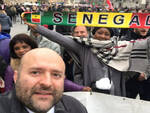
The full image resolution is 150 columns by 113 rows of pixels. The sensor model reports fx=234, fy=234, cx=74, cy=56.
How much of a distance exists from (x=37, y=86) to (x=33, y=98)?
6 cm

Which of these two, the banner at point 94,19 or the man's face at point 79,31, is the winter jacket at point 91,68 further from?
the man's face at point 79,31

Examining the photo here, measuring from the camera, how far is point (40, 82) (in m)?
1.18

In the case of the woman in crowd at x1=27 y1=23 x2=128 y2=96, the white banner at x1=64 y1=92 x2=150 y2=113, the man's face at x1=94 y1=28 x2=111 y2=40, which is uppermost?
the man's face at x1=94 y1=28 x2=111 y2=40

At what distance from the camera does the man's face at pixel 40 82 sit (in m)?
1.16

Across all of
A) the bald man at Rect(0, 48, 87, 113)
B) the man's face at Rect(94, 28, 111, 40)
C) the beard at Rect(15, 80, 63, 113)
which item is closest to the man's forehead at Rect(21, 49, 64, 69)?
the bald man at Rect(0, 48, 87, 113)

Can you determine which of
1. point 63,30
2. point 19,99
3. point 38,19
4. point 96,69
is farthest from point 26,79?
point 63,30

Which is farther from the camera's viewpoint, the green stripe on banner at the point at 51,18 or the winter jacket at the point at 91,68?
the green stripe on banner at the point at 51,18

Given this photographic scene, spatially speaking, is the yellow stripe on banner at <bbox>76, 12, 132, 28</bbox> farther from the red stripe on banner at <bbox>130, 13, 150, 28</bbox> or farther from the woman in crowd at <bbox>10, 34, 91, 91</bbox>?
the woman in crowd at <bbox>10, 34, 91, 91</bbox>

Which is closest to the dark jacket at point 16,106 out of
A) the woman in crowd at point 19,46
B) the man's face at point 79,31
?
the woman in crowd at point 19,46

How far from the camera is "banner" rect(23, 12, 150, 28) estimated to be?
Answer: 104 inches

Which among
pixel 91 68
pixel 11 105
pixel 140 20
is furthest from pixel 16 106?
pixel 140 20

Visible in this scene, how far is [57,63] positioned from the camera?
1275 mm

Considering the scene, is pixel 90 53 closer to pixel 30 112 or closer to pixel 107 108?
pixel 107 108

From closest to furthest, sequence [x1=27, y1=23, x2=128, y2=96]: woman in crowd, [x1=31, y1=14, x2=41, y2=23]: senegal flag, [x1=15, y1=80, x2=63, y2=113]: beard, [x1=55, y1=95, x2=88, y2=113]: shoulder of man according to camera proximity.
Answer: [x1=15, y1=80, x2=63, y2=113]: beard < [x1=55, y1=95, x2=88, y2=113]: shoulder of man < [x1=27, y1=23, x2=128, y2=96]: woman in crowd < [x1=31, y1=14, x2=41, y2=23]: senegal flag
